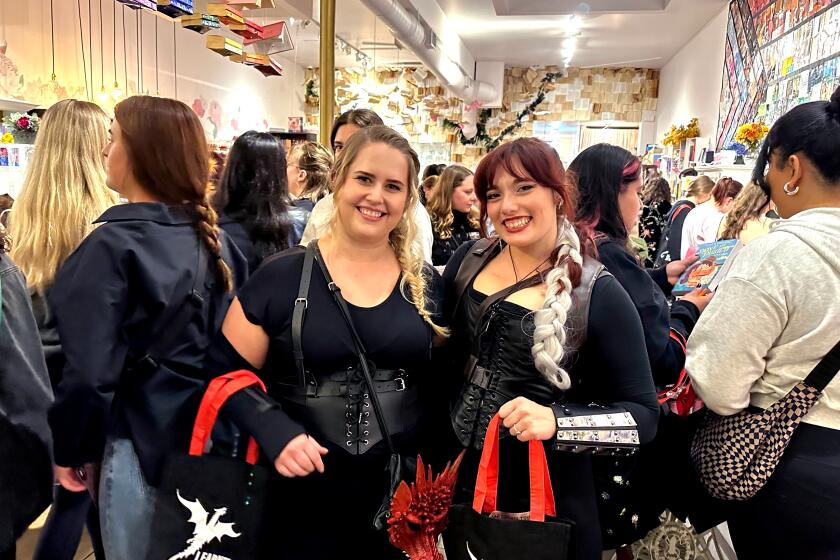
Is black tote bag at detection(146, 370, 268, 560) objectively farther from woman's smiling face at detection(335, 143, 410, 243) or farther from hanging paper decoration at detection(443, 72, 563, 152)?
hanging paper decoration at detection(443, 72, 563, 152)

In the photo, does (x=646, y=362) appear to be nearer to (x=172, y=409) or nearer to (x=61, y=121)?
(x=172, y=409)

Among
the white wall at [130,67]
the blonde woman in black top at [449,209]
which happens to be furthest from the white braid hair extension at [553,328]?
the white wall at [130,67]

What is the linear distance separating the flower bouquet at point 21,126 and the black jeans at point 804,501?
17.9ft

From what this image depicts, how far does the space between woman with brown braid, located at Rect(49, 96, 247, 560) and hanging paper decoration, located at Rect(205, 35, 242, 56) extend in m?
3.05

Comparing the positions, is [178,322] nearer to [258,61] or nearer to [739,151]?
[258,61]

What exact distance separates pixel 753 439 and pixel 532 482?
635 millimetres

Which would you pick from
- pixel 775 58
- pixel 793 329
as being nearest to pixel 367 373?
pixel 793 329

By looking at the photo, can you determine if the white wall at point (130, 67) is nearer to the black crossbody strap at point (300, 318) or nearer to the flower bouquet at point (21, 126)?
the flower bouquet at point (21, 126)

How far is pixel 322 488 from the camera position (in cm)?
149

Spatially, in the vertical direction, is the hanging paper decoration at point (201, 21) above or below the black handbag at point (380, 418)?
above

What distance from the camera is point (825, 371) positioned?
1.40 meters

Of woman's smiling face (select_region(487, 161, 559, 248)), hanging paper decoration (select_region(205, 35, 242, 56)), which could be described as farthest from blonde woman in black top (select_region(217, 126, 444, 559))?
hanging paper decoration (select_region(205, 35, 242, 56))

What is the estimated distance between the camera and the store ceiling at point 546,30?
7543 millimetres

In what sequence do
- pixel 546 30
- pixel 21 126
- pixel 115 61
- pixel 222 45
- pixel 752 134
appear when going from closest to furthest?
1. pixel 222 45
2. pixel 21 126
3. pixel 752 134
4. pixel 115 61
5. pixel 546 30
